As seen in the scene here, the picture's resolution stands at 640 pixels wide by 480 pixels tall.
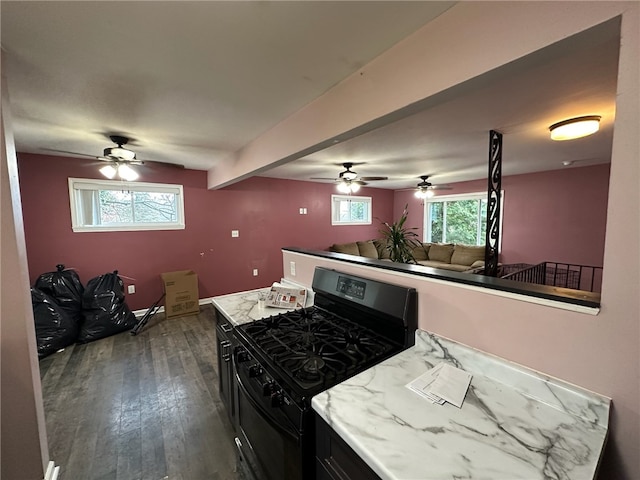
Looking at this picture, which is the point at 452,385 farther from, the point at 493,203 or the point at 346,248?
the point at 346,248

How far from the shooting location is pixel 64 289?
3.12 m

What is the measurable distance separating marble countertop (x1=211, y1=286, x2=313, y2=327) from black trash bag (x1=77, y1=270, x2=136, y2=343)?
2299 mm

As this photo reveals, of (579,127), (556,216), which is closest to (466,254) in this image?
(556,216)

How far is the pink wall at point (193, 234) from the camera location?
3336 millimetres

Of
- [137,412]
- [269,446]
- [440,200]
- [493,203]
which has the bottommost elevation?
[137,412]

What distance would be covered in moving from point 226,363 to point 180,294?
2.65m

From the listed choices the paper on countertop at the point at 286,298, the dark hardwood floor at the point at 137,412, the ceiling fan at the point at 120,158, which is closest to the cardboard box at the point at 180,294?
the dark hardwood floor at the point at 137,412

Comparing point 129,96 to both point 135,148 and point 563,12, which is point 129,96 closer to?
point 135,148

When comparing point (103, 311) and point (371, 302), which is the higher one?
point (371, 302)

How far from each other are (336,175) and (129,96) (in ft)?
12.0

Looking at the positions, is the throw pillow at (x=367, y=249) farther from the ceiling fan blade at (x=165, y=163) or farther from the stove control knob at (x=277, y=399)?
the stove control knob at (x=277, y=399)

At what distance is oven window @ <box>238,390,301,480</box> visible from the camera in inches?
39.5

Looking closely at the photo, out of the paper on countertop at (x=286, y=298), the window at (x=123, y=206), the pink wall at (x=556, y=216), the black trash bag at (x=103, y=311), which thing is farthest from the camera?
the pink wall at (x=556, y=216)

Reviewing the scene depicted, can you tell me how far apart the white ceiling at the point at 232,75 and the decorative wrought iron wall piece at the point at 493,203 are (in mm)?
144
